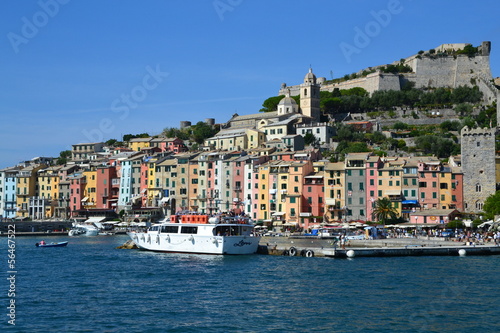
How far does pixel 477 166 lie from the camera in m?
73.1

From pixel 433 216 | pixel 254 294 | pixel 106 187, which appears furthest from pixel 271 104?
pixel 254 294

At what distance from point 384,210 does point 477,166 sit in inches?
439

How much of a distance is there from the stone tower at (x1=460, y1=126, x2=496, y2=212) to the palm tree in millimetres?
7833

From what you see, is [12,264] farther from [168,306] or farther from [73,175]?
[73,175]

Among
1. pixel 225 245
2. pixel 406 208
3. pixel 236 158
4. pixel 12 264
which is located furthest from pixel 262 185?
pixel 12 264

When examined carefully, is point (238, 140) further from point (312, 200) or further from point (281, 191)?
point (312, 200)

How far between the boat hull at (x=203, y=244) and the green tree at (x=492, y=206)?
2405cm

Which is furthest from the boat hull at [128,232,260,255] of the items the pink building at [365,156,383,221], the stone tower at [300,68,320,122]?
the stone tower at [300,68,320,122]

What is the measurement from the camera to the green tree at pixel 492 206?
64812mm

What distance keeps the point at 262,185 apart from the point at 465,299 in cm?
5217

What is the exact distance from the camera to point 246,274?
43.2 meters

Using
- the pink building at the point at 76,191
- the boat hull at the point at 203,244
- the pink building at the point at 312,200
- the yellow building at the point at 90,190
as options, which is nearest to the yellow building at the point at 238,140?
the yellow building at the point at 90,190

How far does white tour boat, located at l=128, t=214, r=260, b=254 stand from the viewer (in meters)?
54.1

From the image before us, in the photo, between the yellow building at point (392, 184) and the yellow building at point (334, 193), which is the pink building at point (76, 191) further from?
the yellow building at point (392, 184)
